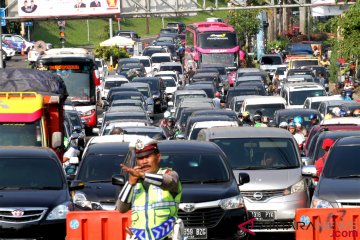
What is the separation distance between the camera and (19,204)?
15.8 metres

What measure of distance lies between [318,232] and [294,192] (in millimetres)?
4131

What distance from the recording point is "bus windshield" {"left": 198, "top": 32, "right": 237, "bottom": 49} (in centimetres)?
6988

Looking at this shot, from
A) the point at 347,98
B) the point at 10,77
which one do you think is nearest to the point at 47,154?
the point at 10,77

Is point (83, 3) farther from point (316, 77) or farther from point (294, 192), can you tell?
point (294, 192)

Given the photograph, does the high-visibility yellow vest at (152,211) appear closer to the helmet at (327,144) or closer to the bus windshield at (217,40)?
the helmet at (327,144)

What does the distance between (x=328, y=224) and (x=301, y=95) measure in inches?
1083

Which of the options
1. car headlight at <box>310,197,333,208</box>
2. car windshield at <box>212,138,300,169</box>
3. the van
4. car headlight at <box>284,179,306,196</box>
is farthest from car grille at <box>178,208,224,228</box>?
the van

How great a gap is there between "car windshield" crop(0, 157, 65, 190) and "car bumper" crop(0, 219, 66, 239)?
0.87 m

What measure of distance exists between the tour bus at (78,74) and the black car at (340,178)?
2500 centimetres

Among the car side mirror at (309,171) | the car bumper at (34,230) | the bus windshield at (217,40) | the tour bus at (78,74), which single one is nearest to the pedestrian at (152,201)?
the car bumper at (34,230)

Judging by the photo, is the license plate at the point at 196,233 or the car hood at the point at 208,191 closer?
the license plate at the point at 196,233

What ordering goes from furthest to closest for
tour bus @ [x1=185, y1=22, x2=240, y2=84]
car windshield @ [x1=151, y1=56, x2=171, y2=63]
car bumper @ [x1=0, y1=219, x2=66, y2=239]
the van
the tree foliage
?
1. the tree foliage
2. car windshield @ [x1=151, y1=56, x2=171, y2=63]
3. tour bus @ [x1=185, y1=22, x2=240, y2=84]
4. the van
5. car bumper @ [x1=0, y1=219, x2=66, y2=239]

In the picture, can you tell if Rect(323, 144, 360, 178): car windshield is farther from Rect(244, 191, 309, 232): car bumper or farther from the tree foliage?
the tree foliage

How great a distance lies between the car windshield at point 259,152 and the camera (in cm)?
1872
